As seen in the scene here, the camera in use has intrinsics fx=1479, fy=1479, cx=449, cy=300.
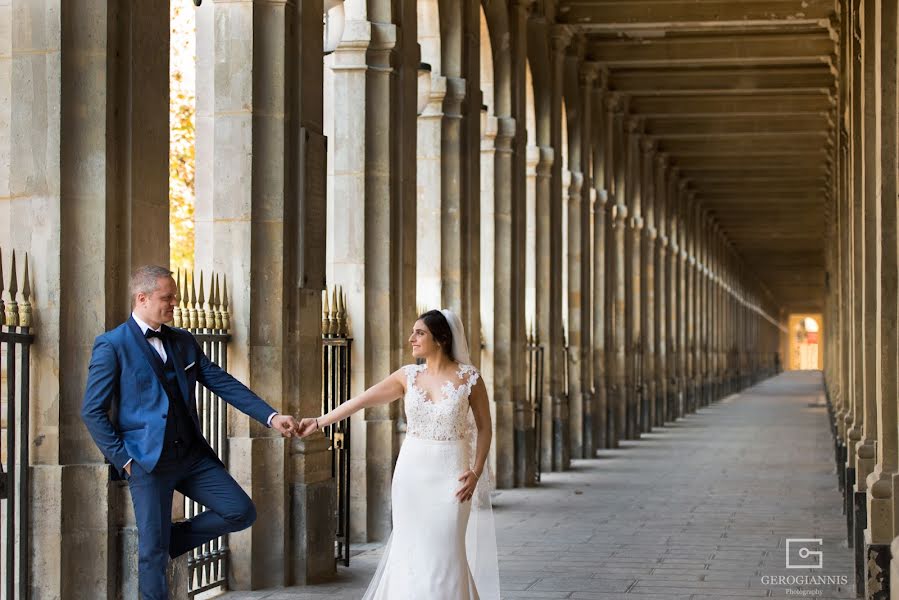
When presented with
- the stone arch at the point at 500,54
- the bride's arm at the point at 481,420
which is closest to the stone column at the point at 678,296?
the stone arch at the point at 500,54

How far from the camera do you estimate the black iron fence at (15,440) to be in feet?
22.7

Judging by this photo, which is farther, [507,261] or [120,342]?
[507,261]

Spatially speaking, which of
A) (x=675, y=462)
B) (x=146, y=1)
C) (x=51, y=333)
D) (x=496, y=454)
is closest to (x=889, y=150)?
(x=146, y=1)

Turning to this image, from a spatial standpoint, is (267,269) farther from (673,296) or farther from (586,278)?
(673,296)

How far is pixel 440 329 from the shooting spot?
7496mm

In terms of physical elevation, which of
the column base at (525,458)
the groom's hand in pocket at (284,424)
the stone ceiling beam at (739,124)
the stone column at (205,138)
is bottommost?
the column base at (525,458)

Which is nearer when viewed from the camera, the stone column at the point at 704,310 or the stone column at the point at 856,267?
the stone column at the point at 856,267

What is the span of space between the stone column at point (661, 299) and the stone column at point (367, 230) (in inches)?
839

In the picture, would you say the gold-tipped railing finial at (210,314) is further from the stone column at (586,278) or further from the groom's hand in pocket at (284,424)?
the stone column at (586,278)

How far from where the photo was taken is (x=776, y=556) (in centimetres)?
1149

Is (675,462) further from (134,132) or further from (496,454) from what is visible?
(134,132)

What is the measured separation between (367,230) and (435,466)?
5.37 metres

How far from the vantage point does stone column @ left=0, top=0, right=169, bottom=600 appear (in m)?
7.24

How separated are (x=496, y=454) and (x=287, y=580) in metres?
7.57
